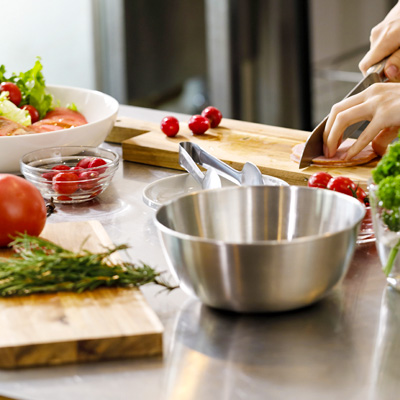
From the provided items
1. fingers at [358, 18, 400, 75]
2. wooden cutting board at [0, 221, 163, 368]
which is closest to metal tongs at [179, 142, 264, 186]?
wooden cutting board at [0, 221, 163, 368]

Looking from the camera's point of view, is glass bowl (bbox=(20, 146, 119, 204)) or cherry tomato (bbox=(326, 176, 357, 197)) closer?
cherry tomato (bbox=(326, 176, 357, 197))

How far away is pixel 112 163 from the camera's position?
1347 millimetres

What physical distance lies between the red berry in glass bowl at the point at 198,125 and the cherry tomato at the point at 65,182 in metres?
0.47

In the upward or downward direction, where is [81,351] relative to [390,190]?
downward

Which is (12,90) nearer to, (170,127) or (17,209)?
(170,127)

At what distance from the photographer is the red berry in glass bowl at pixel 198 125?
1718mm

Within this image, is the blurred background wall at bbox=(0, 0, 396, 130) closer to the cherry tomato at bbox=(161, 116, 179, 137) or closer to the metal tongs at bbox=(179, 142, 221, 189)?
the cherry tomato at bbox=(161, 116, 179, 137)

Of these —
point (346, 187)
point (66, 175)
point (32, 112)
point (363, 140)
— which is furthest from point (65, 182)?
point (363, 140)

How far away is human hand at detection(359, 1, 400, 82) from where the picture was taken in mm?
1695

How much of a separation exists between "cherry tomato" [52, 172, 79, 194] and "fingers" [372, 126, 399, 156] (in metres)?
0.66

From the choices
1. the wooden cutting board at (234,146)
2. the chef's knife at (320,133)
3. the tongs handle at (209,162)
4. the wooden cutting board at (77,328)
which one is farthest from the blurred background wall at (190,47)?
the wooden cutting board at (77,328)

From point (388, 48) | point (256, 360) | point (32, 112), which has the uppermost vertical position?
point (388, 48)

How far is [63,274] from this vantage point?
35.0 inches

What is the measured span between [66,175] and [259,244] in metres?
0.60
